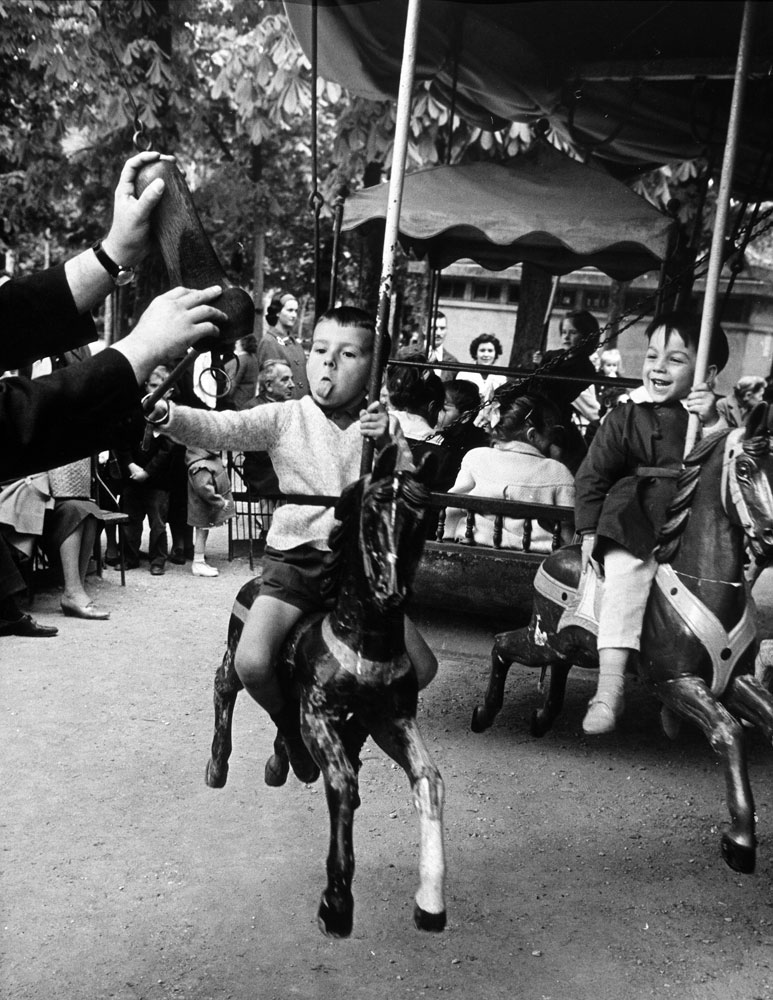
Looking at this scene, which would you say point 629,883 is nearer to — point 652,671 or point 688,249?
point 652,671

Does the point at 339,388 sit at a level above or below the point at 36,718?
above

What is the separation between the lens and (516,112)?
6.81m

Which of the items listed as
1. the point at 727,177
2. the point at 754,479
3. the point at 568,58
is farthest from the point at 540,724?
the point at 568,58

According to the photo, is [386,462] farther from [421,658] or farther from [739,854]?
[739,854]

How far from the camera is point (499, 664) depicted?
5.35 meters

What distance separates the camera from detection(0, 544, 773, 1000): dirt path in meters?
3.30

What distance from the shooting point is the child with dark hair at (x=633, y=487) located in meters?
4.04

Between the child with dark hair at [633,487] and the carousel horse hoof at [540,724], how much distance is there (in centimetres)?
127

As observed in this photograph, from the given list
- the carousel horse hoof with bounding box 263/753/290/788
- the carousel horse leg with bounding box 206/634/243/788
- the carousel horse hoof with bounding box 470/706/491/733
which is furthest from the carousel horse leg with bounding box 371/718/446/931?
the carousel horse hoof with bounding box 470/706/491/733

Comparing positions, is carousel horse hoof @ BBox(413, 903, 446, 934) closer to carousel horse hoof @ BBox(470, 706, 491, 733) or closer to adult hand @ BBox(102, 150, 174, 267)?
adult hand @ BBox(102, 150, 174, 267)

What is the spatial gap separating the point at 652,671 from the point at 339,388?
167cm

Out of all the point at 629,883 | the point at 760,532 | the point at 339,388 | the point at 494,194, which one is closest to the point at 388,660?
the point at 339,388

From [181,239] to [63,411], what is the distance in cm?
68

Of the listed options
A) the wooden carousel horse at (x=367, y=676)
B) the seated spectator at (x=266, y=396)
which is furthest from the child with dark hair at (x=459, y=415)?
the wooden carousel horse at (x=367, y=676)
